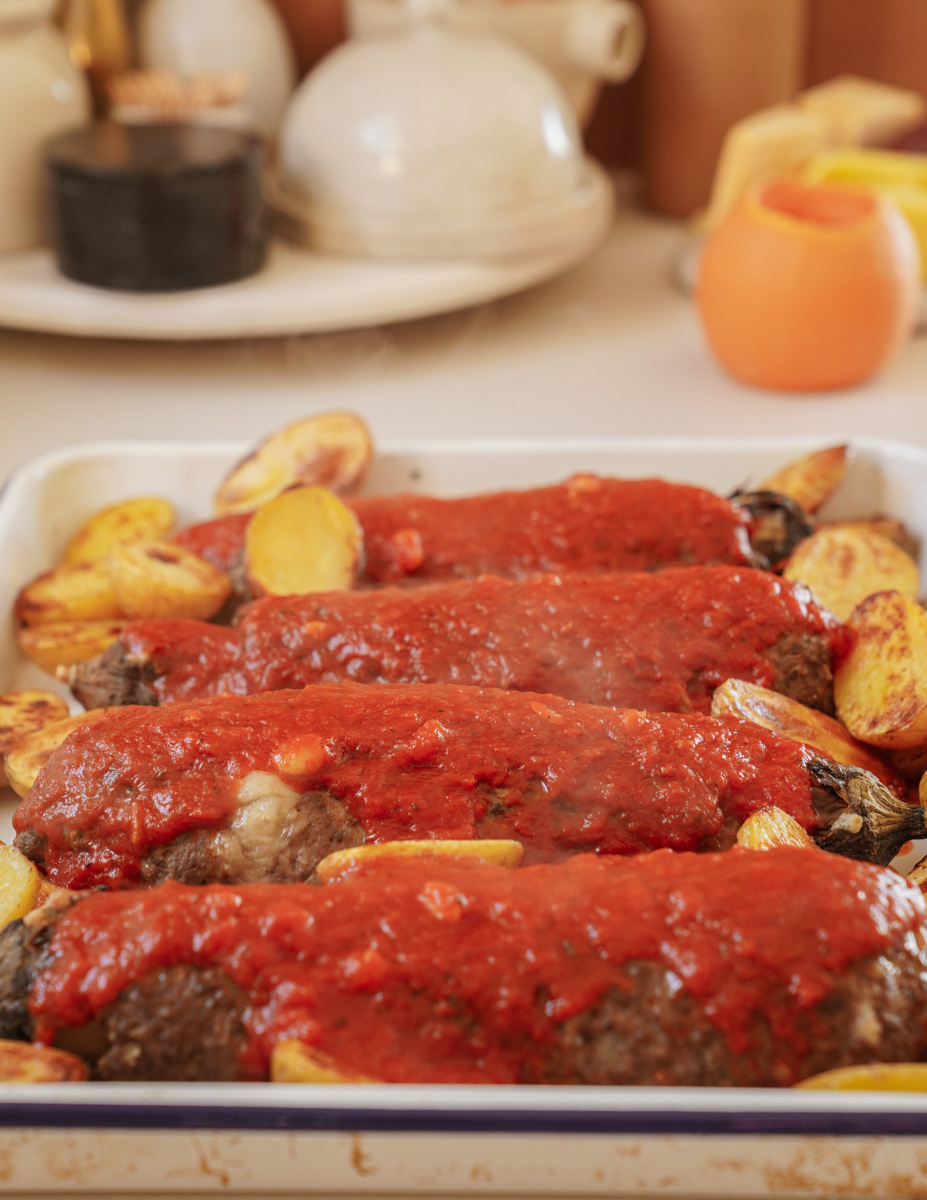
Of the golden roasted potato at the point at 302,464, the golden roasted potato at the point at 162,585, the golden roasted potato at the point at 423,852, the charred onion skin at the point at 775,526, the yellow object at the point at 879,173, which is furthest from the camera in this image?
the yellow object at the point at 879,173

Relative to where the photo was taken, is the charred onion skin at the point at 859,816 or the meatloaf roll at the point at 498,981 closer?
the meatloaf roll at the point at 498,981

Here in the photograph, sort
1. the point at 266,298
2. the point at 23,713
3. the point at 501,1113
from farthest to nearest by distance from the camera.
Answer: the point at 266,298, the point at 23,713, the point at 501,1113

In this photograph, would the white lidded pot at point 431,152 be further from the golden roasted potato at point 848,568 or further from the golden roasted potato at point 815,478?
the golden roasted potato at point 848,568

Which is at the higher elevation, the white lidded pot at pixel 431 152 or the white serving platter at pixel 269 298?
the white lidded pot at pixel 431 152

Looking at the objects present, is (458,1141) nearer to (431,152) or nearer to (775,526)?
(775,526)

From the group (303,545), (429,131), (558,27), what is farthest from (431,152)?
(303,545)

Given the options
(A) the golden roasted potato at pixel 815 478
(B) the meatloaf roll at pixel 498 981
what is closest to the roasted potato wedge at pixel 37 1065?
(B) the meatloaf roll at pixel 498 981
